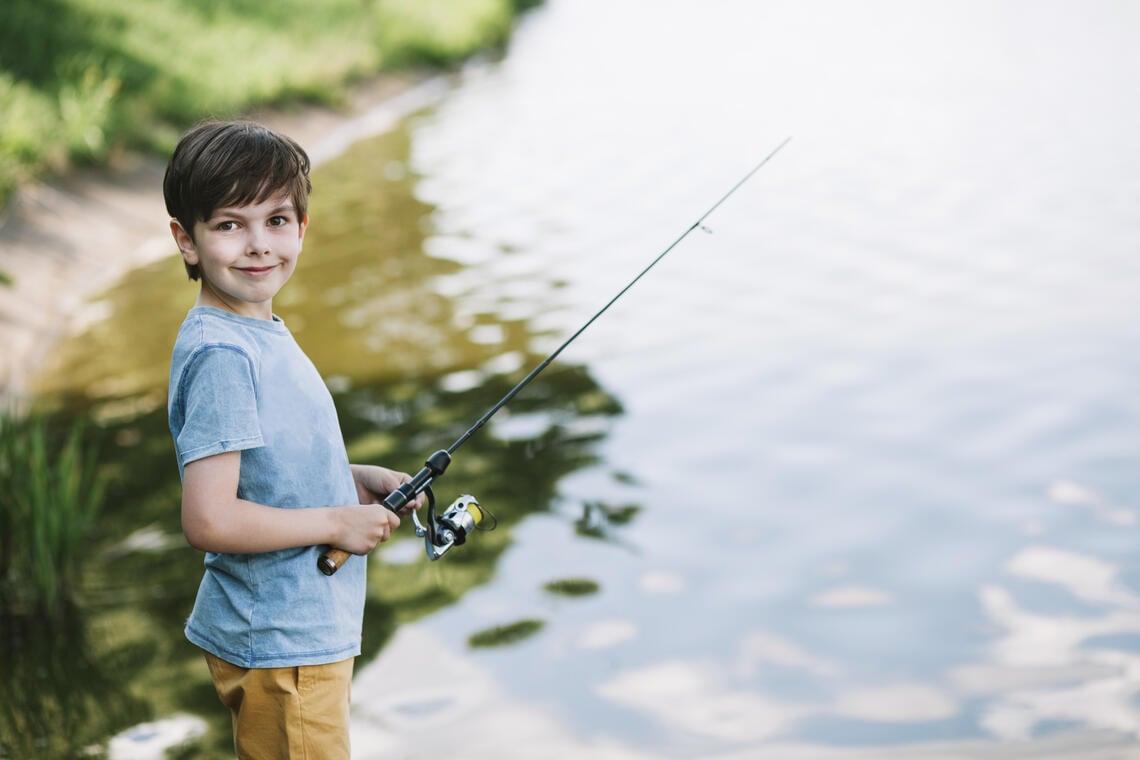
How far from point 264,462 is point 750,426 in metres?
3.77

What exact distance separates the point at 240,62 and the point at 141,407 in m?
9.69

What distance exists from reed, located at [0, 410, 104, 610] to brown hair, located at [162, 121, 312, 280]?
83.8 inches

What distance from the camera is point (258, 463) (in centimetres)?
206

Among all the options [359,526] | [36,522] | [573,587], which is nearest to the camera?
[359,526]

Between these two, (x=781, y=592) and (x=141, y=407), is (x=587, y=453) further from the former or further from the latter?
(x=141, y=407)

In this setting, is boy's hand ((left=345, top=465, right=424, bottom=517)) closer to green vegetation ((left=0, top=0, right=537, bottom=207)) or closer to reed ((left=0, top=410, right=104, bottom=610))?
reed ((left=0, top=410, right=104, bottom=610))

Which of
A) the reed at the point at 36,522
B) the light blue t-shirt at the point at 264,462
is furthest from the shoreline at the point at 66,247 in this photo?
the light blue t-shirt at the point at 264,462

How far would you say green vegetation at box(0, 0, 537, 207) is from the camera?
33.8ft

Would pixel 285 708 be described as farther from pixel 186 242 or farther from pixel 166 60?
pixel 166 60

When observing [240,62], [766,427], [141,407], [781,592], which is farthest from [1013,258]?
[240,62]

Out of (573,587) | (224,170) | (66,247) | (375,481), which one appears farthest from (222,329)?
(66,247)

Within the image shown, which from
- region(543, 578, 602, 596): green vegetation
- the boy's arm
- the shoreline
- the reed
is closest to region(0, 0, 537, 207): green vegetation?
the shoreline

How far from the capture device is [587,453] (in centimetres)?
551

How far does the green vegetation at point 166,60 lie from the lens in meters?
10.3
